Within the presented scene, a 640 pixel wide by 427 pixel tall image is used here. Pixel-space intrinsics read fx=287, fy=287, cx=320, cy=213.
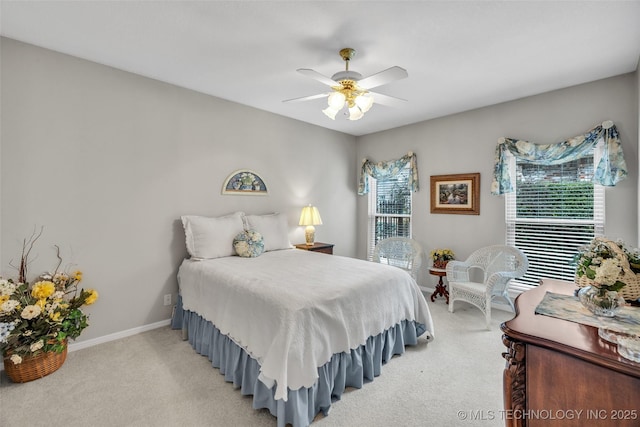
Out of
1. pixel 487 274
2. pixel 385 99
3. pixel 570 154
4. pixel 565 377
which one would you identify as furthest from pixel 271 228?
pixel 570 154

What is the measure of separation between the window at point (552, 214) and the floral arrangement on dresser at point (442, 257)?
28.7 inches

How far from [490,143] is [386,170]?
1566 mm

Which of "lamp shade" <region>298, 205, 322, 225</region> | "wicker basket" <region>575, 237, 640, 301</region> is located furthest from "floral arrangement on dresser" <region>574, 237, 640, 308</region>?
"lamp shade" <region>298, 205, 322, 225</region>

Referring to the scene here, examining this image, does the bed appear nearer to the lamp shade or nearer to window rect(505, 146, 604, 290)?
the lamp shade

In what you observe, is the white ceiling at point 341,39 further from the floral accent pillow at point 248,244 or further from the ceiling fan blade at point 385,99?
the floral accent pillow at point 248,244

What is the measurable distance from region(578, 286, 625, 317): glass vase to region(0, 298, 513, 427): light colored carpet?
3.12ft

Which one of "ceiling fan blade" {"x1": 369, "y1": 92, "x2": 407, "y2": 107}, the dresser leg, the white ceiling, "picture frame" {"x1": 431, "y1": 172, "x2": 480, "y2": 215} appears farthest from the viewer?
"picture frame" {"x1": 431, "y1": 172, "x2": 480, "y2": 215}

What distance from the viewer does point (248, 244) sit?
3.22 m

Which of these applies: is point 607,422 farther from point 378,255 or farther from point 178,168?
point 178,168

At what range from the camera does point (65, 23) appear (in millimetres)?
2117

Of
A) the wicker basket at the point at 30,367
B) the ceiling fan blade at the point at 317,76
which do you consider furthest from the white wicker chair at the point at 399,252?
the wicker basket at the point at 30,367

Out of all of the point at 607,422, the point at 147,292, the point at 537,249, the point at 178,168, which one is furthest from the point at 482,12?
the point at 147,292

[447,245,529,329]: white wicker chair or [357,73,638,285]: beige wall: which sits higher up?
[357,73,638,285]: beige wall

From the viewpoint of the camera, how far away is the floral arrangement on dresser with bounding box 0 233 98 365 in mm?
2053
